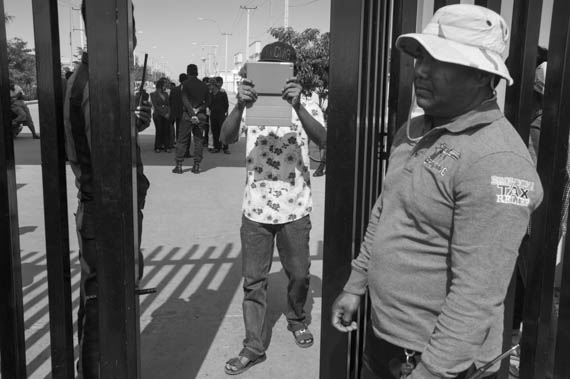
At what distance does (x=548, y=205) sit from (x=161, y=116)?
1196 cm

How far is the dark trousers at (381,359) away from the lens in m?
1.81

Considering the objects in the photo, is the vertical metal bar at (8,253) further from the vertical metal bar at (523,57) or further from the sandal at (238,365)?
the vertical metal bar at (523,57)

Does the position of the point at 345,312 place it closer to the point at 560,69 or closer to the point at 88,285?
the point at 560,69

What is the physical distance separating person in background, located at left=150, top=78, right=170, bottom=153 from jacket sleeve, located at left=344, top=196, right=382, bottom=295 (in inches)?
459

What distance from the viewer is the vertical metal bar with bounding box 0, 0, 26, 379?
2.04 meters

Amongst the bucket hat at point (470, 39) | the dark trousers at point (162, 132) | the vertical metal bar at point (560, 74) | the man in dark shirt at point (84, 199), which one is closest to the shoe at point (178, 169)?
the dark trousers at point (162, 132)

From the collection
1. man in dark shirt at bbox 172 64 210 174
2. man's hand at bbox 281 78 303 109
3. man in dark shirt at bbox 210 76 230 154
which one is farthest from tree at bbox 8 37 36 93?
man's hand at bbox 281 78 303 109

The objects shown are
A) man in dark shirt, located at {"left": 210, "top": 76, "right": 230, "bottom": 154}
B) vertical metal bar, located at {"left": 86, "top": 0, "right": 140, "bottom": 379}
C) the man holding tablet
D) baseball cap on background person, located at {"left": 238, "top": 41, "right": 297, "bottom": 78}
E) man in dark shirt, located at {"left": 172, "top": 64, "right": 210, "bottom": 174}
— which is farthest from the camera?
man in dark shirt, located at {"left": 210, "top": 76, "right": 230, "bottom": 154}

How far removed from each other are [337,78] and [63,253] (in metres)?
1.19

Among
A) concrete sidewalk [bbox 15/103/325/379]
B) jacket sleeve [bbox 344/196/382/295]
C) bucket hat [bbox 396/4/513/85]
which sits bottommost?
concrete sidewalk [bbox 15/103/325/379]

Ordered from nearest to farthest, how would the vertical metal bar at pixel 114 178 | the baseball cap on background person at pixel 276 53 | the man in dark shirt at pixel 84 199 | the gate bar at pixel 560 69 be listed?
the vertical metal bar at pixel 114 178
the gate bar at pixel 560 69
the man in dark shirt at pixel 84 199
the baseball cap on background person at pixel 276 53

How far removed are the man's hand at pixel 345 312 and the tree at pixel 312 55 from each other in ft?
50.7

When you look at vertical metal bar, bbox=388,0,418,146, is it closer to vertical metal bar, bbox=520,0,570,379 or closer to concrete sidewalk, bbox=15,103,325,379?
vertical metal bar, bbox=520,0,570,379

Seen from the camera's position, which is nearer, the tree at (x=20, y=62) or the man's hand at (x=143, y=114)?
the man's hand at (x=143, y=114)
